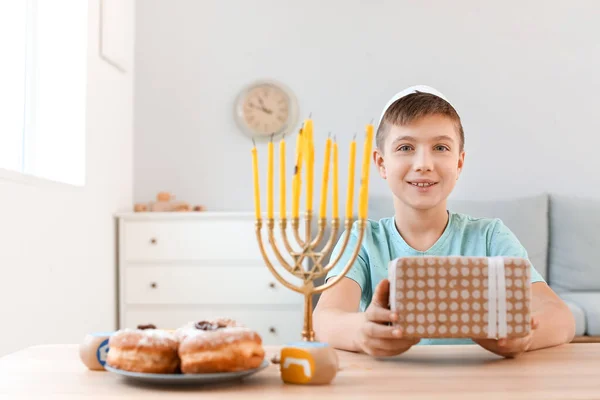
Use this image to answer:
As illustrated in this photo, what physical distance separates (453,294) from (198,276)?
264 centimetres

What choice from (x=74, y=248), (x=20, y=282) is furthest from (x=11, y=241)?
(x=74, y=248)

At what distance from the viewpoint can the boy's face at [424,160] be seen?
1.30 meters

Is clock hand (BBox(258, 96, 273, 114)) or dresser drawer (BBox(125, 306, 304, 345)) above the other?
clock hand (BBox(258, 96, 273, 114))

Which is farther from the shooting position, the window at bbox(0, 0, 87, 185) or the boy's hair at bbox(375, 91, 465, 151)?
the window at bbox(0, 0, 87, 185)

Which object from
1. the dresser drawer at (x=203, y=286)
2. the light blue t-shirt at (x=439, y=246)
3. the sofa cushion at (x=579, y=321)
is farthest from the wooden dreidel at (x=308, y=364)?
the dresser drawer at (x=203, y=286)

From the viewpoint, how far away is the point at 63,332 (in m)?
2.85

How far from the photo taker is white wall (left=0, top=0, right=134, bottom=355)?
7.97 feet

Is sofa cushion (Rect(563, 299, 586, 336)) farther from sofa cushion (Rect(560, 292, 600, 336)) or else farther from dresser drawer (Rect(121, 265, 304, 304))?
dresser drawer (Rect(121, 265, 304, 304))

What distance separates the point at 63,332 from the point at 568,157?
280 cm

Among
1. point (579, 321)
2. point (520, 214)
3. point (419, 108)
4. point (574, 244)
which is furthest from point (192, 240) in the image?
point (419, 108)

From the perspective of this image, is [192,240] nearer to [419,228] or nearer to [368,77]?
[368,77]

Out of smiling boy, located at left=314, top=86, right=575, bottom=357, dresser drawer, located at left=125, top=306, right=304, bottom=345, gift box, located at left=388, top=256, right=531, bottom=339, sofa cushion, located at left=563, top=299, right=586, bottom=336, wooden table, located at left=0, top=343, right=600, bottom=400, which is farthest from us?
dresser drawer, located at left=125, top=306, right=304, bottom=345

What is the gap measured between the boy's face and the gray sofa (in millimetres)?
2094

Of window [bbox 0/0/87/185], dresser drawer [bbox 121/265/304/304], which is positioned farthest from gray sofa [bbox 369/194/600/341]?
window [bbox 0/0/87/185]
